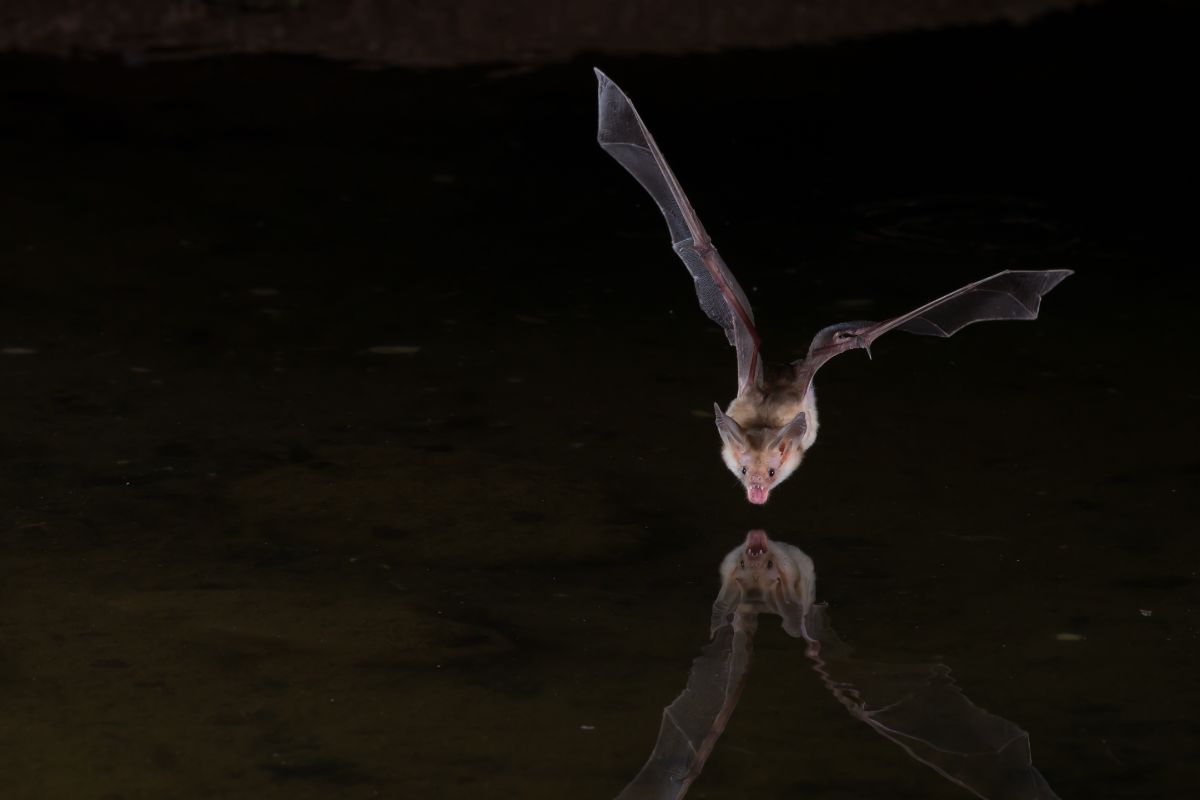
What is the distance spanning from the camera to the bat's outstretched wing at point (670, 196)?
3635mm

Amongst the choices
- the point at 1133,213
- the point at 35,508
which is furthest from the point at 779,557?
the point at 1133,213

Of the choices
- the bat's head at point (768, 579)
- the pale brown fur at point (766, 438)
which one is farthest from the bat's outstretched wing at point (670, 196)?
the bat's head at point (768, 579)

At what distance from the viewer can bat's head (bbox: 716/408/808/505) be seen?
3.27 meters

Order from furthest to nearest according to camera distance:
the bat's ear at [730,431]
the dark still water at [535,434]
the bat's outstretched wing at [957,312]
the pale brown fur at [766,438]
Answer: the bat's outstretched wing at [957,312] < the pale brown fur at [766,438] < the bat's ear at [730,431] < the dark still water at [535,434]

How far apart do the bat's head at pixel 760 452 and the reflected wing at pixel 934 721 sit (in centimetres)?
28

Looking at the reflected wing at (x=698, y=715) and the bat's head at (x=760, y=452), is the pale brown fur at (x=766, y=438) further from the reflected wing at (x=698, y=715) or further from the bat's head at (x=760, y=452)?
the reflected wing at (x=698, y=715)

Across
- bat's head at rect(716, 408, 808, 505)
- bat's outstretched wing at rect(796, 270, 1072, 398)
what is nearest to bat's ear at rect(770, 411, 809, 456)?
bat's head at rect(716, 408, 808, 505)

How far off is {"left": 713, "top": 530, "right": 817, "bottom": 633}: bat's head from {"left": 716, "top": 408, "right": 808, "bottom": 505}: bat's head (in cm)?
12

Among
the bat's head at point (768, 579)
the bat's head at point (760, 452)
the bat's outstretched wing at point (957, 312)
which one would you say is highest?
the bat's outstretched wing at point (957, 312)

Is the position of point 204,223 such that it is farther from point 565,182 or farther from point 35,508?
point 35,508

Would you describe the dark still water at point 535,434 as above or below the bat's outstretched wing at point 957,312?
below

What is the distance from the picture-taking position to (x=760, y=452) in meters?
3.29

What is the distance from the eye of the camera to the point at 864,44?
22.7 feet

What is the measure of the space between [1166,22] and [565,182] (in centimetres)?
283
